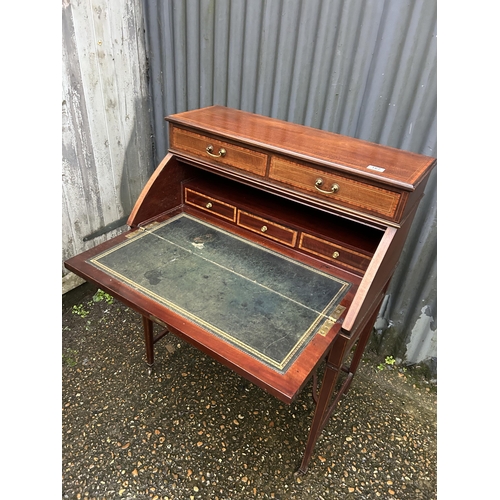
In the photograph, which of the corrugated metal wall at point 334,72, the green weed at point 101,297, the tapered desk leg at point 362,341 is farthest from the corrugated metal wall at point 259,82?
the green weed at point 101,297

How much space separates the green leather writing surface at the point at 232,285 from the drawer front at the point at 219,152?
45 centimetres

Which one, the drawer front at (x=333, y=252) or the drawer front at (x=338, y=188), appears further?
the drawer front at (x=333, y=252)

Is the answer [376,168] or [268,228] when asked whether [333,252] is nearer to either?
[268,228]

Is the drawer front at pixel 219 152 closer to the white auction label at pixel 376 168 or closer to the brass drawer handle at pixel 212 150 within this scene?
the brass drawer handle at pixel 212 150

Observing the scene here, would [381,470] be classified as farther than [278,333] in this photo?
Yes

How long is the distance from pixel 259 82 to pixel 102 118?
1258 millimetres

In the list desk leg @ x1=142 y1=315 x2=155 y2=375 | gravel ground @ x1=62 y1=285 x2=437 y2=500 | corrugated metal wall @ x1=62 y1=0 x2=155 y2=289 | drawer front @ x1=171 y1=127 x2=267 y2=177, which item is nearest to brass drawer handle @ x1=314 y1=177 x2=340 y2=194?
drawer front @ x1=171 y1=127 x2=267 y2=177

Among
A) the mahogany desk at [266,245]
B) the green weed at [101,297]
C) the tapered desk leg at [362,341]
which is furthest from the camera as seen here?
the green weed at [101,297]

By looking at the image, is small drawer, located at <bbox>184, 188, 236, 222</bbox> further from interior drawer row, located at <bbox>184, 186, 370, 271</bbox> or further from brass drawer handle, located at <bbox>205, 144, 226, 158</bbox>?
brass drawer handle, located at <bbox>205, 144, 226, 158</bbox>

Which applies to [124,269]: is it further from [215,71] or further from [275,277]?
[215,71]

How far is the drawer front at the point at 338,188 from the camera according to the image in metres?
1.57

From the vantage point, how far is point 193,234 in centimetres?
219

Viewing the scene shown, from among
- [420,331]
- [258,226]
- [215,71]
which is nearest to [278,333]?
[258,226]
